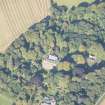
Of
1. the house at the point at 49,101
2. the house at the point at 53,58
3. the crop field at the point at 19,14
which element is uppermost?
the crop field at the point at 19,14

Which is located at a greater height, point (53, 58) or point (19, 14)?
point (19, 14)

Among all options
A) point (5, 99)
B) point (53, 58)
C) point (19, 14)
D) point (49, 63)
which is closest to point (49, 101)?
point (49, 63)

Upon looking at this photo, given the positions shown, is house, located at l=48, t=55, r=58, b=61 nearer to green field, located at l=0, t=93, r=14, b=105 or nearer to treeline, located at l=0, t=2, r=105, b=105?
treeline, located at l=0, t=2, r=105, b=105

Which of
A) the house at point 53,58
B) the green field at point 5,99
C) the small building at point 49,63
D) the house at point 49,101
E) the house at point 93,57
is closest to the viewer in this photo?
the house at point 49,101

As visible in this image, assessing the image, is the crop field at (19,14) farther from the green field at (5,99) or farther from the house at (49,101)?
the house at (49,101)

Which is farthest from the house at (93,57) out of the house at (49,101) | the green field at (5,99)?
the green field at (5,99)

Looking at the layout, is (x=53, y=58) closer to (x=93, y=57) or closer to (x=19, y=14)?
(x=93, y=57)

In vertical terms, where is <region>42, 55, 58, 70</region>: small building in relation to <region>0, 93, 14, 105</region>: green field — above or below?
above

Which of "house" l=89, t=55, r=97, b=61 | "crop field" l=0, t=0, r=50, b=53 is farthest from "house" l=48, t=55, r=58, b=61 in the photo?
"crop field" l=0, t=0, r=50, b=53

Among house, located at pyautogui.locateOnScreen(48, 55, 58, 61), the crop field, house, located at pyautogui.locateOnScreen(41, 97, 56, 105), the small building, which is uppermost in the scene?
the crop field
